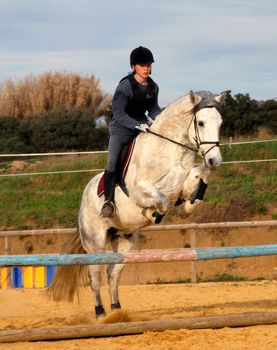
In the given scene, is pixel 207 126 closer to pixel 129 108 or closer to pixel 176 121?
pixel 176 121

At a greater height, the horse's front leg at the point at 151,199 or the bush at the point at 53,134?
the bush at the point at 53,134

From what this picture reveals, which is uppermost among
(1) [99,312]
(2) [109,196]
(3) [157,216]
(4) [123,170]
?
(4) [123,170]

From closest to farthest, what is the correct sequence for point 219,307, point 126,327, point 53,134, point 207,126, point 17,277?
1. point 126,327
2. point 207,126
3. point 219,307
4. point 17,277
5. point 53,134

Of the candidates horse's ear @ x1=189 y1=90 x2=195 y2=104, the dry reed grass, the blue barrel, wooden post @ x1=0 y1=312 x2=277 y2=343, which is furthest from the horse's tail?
the dry reed grass

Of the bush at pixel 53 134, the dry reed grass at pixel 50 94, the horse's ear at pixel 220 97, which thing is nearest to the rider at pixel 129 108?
the horse's ear at pixel 220 97

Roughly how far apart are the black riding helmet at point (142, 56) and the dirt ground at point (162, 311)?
2.50 meters

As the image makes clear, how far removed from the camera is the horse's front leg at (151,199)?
253 inches

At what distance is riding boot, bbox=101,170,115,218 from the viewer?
7.01m

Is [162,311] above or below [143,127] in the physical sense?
below

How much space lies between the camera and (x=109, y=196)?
703 cm

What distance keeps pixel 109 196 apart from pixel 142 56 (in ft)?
4.63

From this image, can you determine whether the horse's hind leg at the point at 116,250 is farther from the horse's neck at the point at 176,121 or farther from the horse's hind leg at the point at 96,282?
the horse's neck at the point at 176,121

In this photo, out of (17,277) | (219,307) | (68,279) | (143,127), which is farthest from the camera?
(17,277)

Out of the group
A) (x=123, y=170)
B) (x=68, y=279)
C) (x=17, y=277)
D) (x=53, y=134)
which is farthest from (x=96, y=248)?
(x=53, y=134)
